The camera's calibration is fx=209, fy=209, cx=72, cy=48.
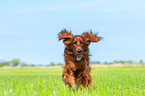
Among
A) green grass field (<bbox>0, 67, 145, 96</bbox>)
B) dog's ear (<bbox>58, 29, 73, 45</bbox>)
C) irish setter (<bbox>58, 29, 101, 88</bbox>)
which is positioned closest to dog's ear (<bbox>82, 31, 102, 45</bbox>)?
irish setter (<bbox>58, 29, 101, 88</bbox>)

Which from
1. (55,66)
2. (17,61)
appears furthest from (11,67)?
(55,66)

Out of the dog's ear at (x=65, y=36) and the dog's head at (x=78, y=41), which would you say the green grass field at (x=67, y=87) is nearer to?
the dog's head at (x=78, y=41)

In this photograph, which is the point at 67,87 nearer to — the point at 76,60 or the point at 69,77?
the point at 69,77

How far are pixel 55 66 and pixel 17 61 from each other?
6632 millimetres

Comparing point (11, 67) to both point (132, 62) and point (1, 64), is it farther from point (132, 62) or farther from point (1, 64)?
point (132, 62)

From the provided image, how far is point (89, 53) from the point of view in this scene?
21.1 feet

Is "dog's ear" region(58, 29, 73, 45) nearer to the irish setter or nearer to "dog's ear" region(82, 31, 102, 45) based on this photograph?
the irish setter

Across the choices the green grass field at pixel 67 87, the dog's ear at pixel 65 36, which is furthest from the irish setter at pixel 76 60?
the green grass field at pixel 67 87

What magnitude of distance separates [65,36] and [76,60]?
843 mm

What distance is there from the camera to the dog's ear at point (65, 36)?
253 inches

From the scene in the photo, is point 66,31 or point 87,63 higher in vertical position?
point 66,31

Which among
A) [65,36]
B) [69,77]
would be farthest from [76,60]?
[65,36]

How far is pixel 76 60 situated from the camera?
6250 millimetres

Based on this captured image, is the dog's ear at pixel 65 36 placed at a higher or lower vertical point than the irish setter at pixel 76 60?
higher
